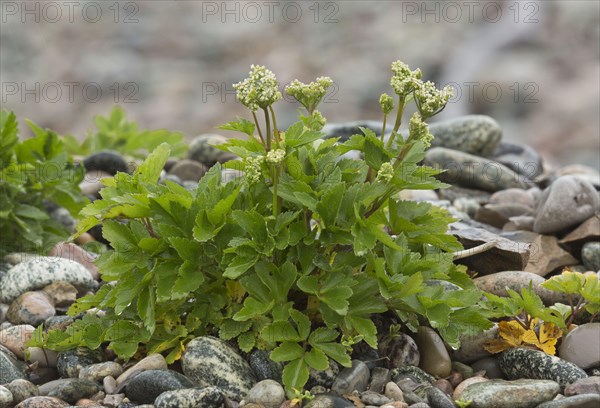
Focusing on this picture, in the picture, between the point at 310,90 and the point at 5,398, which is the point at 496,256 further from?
the point at 5,398

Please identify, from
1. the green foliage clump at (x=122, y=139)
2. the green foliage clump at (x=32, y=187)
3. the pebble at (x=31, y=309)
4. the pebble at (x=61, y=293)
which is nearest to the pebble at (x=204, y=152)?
the green foliage clump at (x=122, y=139)

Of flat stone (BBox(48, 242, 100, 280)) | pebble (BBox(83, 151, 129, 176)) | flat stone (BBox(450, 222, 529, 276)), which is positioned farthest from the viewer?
pebble (BBox(83, 151, 129, 176))

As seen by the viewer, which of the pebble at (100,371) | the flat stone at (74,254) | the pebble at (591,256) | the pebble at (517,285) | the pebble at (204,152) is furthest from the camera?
the pebble at (204,152)

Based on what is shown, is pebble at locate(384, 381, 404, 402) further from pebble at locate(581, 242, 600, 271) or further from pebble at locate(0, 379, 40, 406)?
pebble at locate(581, 242, 600, 271)

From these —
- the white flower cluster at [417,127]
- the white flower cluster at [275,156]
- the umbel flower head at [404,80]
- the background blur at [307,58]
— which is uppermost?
the umbel flower head at [404,80]

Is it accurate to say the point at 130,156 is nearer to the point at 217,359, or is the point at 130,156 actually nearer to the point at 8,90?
the point at 217,359

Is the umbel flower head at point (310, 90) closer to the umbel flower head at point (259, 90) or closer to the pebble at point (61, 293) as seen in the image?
the umbel flower head at point (259, 90)

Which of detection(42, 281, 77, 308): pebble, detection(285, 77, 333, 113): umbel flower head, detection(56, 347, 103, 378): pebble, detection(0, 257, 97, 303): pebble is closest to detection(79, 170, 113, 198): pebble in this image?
detection(0, 257, 97, 303): pebble
